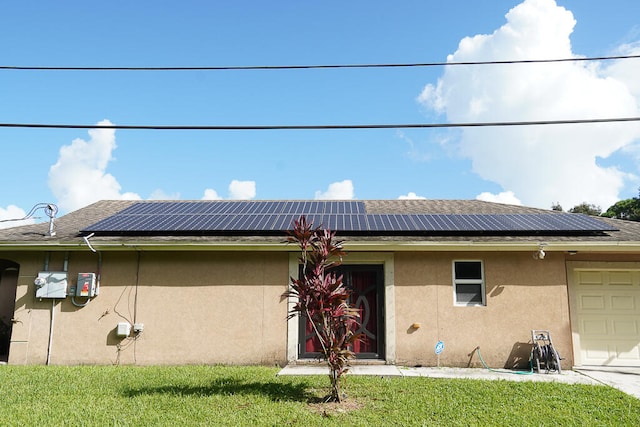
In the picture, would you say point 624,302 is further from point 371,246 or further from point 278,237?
point 278,237

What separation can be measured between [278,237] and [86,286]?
466 centimetres

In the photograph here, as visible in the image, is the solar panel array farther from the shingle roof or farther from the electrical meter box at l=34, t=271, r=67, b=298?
the electrical meter box at l=34, t=271, r=67, b=298

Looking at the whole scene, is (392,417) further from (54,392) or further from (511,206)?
(511,206)

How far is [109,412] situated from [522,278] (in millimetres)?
8687

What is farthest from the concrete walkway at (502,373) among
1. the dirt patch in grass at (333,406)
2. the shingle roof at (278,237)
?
the shingle roof at (278,237)

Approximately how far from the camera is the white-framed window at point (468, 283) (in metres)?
9.98

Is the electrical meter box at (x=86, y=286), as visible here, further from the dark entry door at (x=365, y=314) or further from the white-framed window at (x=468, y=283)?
the white-framed window at (x=468, y=283)

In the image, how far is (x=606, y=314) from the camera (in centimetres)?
996

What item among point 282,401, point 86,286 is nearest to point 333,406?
point 282,401

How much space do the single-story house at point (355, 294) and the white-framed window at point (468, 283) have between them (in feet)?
0.08

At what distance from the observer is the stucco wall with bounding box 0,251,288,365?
9922 mm

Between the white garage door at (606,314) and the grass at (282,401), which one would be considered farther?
the white garage door at (606,314)

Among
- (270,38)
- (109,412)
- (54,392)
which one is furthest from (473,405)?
(270,38)

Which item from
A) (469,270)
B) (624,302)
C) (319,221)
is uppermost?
(319,221)
